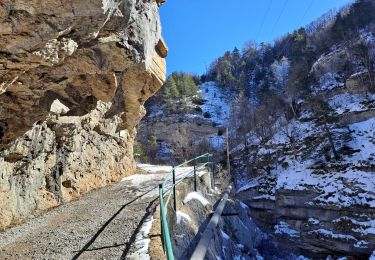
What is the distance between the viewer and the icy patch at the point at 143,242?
3.91 metres

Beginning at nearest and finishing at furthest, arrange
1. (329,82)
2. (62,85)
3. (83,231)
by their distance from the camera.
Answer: (83,231)
(62,85)
(329,82)

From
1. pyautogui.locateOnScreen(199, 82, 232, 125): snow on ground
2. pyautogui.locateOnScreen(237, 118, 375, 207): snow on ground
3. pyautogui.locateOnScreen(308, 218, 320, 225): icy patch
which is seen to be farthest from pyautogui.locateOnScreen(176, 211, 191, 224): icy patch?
pyautogui.locateOnScreen(199, 82, 232, 125): snow on ground

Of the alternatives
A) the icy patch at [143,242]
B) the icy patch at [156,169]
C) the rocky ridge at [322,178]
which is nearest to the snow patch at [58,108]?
the icy patch at [143,242]

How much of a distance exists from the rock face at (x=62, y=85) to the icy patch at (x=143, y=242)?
283 centimetres

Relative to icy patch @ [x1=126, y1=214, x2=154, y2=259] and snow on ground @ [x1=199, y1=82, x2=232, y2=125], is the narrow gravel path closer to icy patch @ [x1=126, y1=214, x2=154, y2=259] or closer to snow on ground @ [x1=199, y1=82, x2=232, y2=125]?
icy patch @ [x1=126, y1=214, x2=154, y2=259]

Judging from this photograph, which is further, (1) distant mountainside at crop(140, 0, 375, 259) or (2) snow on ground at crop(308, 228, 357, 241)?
(1) distant mountainside at crop(140, 0, 375, 259)

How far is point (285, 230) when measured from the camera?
69.2 feet

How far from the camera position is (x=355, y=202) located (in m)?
18.6

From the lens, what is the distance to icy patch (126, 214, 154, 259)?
3.91 metres

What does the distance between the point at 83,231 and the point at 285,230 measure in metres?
18.8

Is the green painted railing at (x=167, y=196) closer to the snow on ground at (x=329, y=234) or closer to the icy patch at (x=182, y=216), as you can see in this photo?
the icy patch at (x=182, y=216)

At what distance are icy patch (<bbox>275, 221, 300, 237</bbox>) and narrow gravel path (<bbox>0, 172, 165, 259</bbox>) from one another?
15851 millimetres

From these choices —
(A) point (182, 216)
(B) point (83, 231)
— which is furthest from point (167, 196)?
(B) point (83, 231)

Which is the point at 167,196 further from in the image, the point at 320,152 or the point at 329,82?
the point at 329,82
